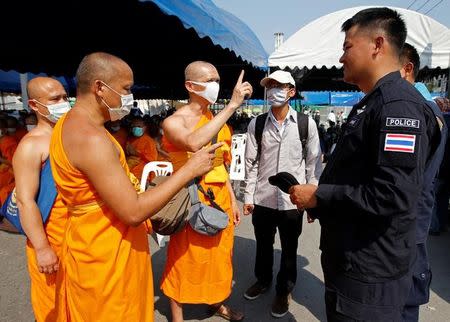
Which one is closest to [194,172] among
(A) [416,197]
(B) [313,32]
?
(A) [416,197]

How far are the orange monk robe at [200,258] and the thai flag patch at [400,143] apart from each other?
1.34m

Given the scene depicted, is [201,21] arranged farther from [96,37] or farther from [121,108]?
[96,37]

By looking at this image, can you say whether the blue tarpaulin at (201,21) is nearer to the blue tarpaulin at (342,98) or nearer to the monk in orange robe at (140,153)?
the monk in orange robe at (140,153)

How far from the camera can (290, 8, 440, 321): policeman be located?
121cm

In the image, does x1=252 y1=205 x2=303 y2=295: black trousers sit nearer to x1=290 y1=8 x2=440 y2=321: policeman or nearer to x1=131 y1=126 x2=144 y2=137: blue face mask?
x1=290 y1=8 x2=440 y2=321: policeman

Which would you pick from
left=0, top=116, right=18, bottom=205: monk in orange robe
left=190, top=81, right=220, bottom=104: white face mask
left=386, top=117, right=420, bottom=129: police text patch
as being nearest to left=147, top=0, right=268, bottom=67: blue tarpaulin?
left=190, top=81, right=220, bottom=104: white face mask

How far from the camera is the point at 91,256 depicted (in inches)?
56.6

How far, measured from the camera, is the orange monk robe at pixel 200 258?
7.75 feet

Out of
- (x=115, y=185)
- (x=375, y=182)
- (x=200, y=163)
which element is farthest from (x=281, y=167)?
(x=115, y=185)

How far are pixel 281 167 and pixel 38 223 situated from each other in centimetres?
180

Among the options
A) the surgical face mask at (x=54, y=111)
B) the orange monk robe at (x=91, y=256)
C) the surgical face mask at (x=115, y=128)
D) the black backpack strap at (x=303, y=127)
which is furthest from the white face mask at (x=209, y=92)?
the surgical face mask at (x=115, y=128)

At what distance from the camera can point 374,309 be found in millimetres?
1377

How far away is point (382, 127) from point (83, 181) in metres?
1.21

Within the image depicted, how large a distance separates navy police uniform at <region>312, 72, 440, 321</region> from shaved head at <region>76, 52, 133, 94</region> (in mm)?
1056
